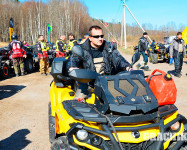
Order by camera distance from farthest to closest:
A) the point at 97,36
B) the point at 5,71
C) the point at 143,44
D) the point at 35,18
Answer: the point at 35,18, the point at 143,44, the point at 5,71, the point at 97,36

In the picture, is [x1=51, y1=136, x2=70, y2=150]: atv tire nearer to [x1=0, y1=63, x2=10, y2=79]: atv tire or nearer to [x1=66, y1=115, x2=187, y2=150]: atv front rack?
[x1=66, y1=115, x2=187, y2=150]: atv front rack

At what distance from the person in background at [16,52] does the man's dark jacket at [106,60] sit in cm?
770

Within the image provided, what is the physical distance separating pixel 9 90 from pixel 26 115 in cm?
304

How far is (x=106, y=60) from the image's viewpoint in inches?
118

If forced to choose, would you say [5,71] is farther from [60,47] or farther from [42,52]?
[60,47]

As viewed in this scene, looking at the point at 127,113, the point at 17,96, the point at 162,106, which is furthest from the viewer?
the point at 17,96

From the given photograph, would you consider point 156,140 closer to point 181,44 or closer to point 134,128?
point 134,128

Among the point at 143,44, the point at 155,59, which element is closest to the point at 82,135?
the point at 143,44

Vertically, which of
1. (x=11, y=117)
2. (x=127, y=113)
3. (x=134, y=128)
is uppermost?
(x=127, y=113)

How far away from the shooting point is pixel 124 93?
2.08 m

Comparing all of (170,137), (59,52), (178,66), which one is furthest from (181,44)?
(170,137)

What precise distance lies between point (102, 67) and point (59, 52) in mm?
8176

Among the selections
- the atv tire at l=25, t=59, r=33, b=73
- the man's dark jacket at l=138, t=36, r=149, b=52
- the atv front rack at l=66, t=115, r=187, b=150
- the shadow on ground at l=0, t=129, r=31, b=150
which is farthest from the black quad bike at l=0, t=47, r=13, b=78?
the atv front rack at l=66, t=115, r=187, b=150

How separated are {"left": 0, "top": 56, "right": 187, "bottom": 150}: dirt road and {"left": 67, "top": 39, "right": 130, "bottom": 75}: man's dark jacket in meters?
1.50
